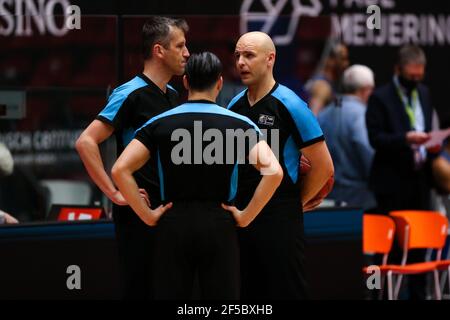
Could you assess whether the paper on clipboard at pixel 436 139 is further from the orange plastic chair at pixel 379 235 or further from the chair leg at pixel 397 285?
the chair leg at pixel 397 285

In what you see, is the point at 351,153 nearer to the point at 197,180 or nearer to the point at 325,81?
the point at 325,81

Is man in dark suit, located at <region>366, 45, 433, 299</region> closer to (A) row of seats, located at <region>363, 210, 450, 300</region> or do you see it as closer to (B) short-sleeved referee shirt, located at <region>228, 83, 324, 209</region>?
(A) row of seats, located at <region>363, 210, 450, 300</region>

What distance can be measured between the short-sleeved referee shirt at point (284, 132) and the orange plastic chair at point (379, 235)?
8.62 ft

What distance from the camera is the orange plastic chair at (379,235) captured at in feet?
30.4

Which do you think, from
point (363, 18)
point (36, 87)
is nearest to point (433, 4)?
point (363, 18)

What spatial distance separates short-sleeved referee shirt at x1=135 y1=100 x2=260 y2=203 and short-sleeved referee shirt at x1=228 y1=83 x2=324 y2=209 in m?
0.58

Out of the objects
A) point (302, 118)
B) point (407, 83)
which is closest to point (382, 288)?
point (407, 83)

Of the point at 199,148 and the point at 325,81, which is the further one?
the point at 325,81

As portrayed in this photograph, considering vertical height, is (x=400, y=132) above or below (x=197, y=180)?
above

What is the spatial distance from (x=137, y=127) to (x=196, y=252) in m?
1.02

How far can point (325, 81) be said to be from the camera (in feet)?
31.2

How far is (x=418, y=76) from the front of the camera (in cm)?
994

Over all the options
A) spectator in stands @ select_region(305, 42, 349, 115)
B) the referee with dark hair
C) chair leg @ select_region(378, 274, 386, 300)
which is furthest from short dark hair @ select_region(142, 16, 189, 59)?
chair leg @ select_region(378, 274, 386, 300)

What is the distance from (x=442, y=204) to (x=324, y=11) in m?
2.19
